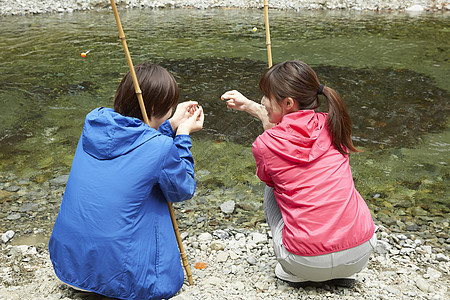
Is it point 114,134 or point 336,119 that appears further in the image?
point 336,119

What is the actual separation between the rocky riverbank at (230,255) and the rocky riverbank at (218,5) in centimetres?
1469

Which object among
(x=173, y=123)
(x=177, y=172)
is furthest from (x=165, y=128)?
(x=177, y=172)

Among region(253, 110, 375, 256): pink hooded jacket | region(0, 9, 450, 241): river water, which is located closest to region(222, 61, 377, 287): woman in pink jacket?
region(253, 110, 375, 256): pink hooded jacket

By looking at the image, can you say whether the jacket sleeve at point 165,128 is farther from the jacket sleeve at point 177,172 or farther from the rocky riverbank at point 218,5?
the rocky riverbank at point 218,5

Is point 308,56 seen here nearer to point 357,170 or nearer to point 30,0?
point 357,170

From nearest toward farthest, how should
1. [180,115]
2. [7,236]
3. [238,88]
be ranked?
1. [180,115]
2. [7,236]
3. [238,88]

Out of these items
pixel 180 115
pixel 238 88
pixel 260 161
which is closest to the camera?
pixel 260 161

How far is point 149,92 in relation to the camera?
2.41 metres

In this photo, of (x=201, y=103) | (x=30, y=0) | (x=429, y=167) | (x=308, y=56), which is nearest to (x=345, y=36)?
(x=308, y=56)

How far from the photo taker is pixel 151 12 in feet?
56.9

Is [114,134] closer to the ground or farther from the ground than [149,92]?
closer to the ground

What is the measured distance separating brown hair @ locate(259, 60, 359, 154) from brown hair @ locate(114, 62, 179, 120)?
58cm

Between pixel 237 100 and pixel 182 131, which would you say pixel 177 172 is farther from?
pixel 237 100

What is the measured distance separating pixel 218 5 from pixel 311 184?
17.0 metres
